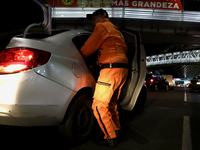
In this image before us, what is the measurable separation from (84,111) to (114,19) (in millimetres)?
15039

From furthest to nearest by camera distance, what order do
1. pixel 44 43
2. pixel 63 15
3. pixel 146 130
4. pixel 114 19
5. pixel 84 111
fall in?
pixel 63 15 < pixel 114 19 < pixel 146 130 < pixel 84 111 < pixel 44 43

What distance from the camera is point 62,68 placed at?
2.19 meters

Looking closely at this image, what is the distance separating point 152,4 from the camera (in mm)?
17828

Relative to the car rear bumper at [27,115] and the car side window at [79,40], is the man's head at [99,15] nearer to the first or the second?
the car side window at [79,40]

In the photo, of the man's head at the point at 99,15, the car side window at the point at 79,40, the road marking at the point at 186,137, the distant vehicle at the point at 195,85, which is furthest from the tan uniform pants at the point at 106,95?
the distant vehicle at the point at 195,85

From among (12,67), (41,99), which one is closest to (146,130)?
(41,99)

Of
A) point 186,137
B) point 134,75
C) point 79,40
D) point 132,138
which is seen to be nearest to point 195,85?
point 186,137

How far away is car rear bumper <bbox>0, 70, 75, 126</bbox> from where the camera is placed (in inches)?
73.5

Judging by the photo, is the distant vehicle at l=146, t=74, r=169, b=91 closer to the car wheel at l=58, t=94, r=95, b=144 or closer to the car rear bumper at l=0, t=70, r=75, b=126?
the car wheel at l=58, t=94, r=95, b=144

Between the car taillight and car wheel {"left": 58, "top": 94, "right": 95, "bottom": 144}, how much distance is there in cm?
74

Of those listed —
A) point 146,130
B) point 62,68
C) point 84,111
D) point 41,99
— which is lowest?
point 146,130

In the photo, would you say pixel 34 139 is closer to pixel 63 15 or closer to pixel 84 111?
pixel 84 111

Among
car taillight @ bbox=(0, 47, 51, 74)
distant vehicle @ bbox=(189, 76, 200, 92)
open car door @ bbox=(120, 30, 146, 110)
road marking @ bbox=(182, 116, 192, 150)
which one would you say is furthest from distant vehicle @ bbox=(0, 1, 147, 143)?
distant vehicle @ bbox=(189, 76, 200, 92)

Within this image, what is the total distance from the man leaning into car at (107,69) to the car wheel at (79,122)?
0.18 metres
